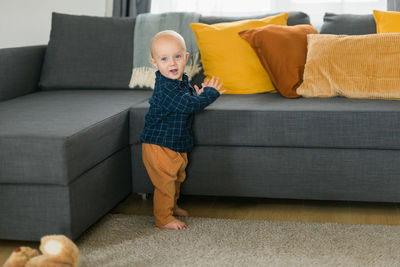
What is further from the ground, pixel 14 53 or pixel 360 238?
pixel 14 53

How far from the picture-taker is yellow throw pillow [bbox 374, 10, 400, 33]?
2.53 meters

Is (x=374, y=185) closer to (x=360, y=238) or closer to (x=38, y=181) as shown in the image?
(x=360, y=238)

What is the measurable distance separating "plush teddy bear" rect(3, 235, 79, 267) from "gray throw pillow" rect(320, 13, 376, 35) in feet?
6.13

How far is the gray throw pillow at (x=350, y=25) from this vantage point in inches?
104

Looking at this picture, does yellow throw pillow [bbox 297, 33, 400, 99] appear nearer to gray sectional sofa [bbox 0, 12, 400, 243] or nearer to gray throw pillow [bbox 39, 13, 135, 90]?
gray sectional sofa [bbox 0, 12, 400, 243]

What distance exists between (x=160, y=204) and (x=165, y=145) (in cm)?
24

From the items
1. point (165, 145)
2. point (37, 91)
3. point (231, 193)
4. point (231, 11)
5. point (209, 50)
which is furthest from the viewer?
point (231, 11)

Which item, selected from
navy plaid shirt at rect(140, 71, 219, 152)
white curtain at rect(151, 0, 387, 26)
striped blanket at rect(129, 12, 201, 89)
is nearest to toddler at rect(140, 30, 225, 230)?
navy plaid shirt at rect(140, 71, 219, 152)

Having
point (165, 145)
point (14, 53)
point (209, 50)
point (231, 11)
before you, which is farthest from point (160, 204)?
point (231, 11)

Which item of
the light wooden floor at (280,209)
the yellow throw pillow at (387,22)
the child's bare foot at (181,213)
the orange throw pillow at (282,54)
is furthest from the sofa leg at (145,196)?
the yellow throw pillow at (387,22)

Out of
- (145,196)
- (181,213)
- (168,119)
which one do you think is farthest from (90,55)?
(181,213)

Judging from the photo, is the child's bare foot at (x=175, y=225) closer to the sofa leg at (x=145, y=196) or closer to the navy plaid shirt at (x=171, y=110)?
the navy plaid shirt at (x=171, y=110)

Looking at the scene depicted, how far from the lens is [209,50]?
2.61 metres

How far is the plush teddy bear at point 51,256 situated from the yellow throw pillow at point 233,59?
137 centimetres
